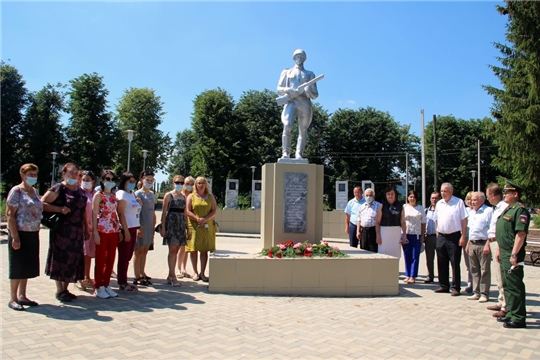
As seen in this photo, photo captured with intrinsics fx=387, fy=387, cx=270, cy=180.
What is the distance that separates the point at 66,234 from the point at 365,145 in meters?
33.6

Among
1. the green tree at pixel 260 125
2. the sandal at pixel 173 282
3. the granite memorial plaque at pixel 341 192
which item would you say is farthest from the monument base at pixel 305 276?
the green tree at pixel 260 125

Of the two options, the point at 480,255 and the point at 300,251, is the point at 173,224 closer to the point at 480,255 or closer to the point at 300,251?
the point at 300,251

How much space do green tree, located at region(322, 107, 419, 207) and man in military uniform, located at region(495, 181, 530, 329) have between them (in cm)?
3058

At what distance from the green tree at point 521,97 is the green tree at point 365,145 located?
19994 millimetres

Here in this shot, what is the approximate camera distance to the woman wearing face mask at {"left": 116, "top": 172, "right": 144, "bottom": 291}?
5457mm

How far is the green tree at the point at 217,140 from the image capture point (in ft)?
109

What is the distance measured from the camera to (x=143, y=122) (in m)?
38.1

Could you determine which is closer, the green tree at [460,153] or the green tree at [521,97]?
the green tree at [521,97]

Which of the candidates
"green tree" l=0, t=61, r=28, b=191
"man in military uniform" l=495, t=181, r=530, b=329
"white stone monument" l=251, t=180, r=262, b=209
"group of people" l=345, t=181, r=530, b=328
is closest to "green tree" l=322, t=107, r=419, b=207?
"white stone monument" l=251, t=180, r=262, b=209

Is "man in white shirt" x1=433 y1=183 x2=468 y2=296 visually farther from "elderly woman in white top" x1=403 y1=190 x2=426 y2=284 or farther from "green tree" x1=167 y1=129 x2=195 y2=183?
"green tree" x1=167 y1=129 x2=195 y2=183

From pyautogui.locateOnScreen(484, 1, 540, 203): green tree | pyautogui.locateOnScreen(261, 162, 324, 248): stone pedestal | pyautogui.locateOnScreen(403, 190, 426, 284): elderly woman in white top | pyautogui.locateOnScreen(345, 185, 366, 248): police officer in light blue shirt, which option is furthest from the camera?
pyautogui.locateOnScreen(484, 1, 540, 203): green tree

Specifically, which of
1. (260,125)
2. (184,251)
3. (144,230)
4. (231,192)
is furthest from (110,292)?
(260,125)

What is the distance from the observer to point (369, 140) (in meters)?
35.8

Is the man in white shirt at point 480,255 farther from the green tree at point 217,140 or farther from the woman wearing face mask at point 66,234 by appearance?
the green tree at point 217,140
